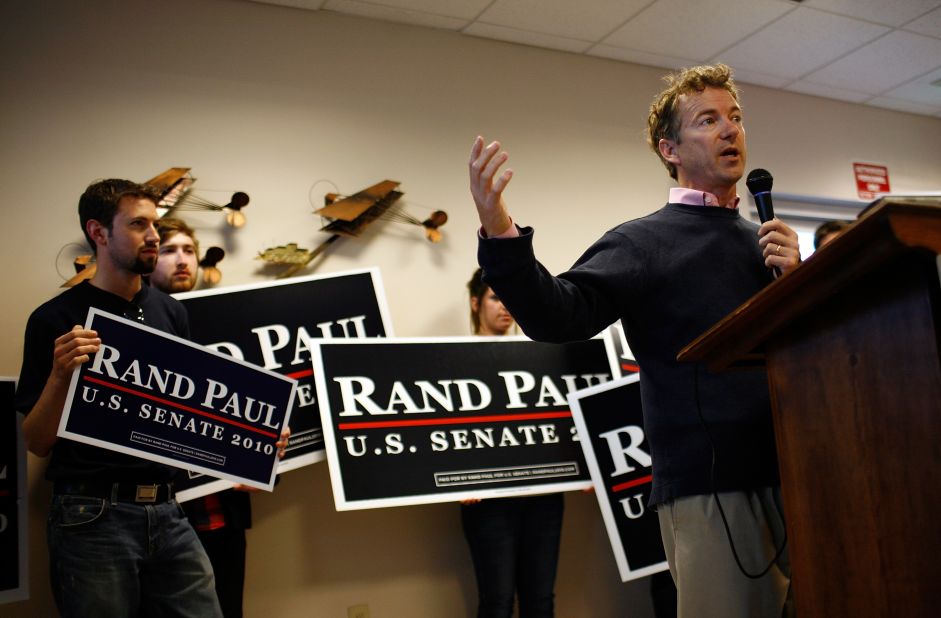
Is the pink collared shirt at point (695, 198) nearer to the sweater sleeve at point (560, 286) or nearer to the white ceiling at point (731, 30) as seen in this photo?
the sweater sleeve at point (560, 286)

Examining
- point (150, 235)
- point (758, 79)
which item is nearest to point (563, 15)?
point (758, 79)

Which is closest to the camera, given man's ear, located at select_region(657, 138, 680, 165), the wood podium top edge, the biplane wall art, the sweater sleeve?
the wood podium top edge

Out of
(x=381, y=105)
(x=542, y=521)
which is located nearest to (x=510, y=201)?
(x=381, y=105)

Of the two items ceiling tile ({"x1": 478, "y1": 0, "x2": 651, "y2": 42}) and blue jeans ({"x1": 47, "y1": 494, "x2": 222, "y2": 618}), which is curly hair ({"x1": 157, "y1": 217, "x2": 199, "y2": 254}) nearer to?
blue jeans ({"x1": 47, "y1": 494, "x2": 222, "y2": 618})

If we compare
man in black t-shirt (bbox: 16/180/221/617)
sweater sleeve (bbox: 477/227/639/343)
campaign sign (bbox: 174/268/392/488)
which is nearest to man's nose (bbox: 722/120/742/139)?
sweater sleeve (bbox: 477/227/639/343)

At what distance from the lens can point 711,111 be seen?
1.66 metres

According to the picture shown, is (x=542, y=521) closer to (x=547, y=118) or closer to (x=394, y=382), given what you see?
(x=394, y=382)

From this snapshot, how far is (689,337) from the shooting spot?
1.42 m

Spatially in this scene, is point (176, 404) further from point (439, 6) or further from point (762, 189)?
point (439, 6)

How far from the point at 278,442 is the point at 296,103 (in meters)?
1.73

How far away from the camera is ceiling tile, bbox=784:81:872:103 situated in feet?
16.5

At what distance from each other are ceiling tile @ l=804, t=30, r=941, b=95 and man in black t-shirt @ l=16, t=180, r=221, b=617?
395 centimetres

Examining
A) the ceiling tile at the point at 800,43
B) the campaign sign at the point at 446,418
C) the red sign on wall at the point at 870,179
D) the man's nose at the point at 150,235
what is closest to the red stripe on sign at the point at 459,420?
the campaign sign at the point at 446,418

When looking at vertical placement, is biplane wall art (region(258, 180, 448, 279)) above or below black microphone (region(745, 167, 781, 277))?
above
